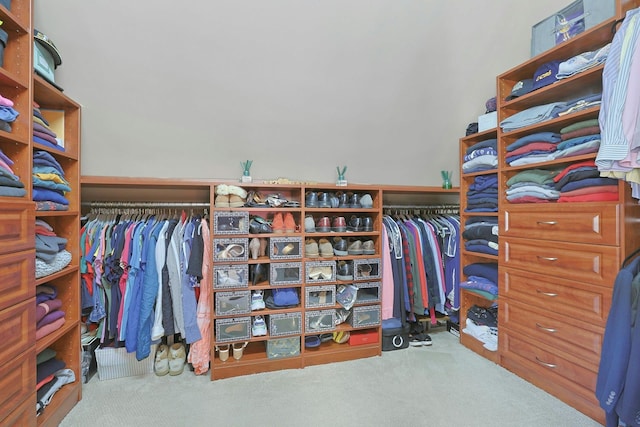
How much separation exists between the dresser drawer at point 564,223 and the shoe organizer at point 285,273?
62.6 inches

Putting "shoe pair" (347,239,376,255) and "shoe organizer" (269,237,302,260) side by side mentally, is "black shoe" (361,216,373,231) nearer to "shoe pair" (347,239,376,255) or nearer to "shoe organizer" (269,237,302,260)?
"shoe pair" (347,239,376,255)

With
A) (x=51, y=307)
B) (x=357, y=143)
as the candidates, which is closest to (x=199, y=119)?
(x=357, y=143)

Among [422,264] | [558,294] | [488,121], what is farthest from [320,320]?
[488,121]

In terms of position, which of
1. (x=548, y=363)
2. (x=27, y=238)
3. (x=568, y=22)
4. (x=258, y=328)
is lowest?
(x=548, y=363)

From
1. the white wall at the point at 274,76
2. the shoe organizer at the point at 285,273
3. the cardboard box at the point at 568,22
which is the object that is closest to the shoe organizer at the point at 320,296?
the shoe organizer at the point at 285,273

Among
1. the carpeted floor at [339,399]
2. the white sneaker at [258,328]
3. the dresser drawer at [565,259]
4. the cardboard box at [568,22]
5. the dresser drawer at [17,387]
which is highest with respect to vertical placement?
the cardboard box at [568,22]

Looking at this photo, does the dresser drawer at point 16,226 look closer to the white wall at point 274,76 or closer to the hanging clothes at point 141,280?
the hanging clothes at point 141,280

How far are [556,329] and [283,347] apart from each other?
6.04 feet

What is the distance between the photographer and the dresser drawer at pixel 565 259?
1.45 metres

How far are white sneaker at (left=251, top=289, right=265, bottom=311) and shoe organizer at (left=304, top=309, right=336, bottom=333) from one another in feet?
1.17

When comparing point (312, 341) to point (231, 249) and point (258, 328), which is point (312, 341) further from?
point (231, 249)

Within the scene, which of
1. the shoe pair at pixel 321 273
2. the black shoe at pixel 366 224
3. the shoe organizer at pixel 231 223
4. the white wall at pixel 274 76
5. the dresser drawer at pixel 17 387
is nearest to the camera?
the dresser drawer at pixel 17 387

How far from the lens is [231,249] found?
1999 millimetres

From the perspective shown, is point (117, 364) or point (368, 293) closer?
point (117, 364)
